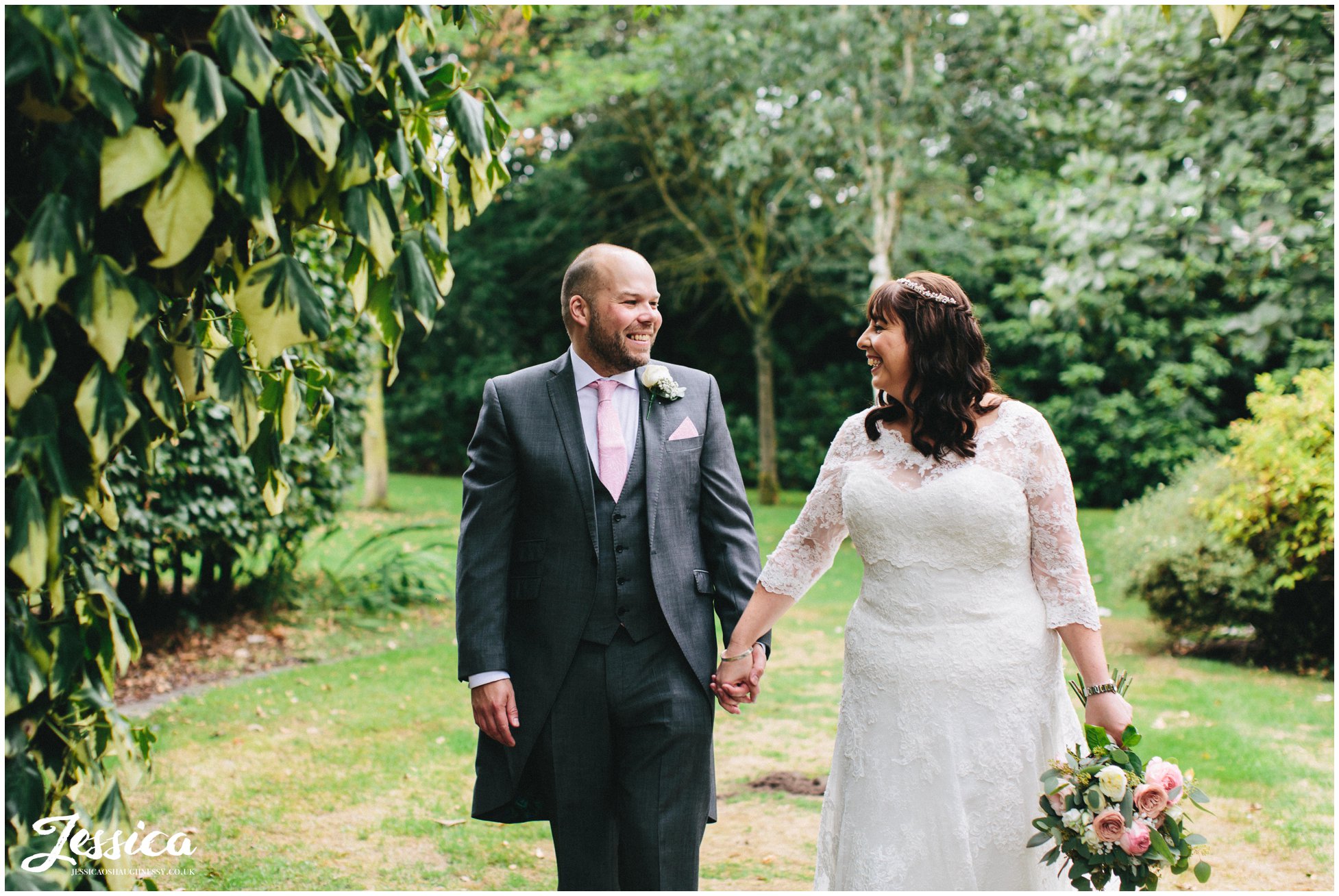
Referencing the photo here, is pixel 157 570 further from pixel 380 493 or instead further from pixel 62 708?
pixel 380 493

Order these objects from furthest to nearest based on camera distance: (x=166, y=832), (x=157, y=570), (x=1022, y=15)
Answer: (x=1022, y=15)
(x=157, y=570)
(x=166, y=832)

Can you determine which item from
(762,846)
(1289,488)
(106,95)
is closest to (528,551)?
(106,95)

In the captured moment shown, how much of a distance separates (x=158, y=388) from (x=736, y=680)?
1.93 metres

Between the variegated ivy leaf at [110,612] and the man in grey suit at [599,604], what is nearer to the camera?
the variegated ivy leaf at [110,612]

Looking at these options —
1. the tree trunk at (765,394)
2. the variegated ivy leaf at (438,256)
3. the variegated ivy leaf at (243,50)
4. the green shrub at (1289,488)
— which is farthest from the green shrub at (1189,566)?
the tree trunk at (765,394)

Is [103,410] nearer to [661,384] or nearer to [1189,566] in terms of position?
[661,384]

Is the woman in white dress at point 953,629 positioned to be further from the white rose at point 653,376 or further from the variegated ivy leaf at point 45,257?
the variegated ivy leaf at point 45,257

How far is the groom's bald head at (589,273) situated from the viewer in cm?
309

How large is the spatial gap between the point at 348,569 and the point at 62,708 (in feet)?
30.7

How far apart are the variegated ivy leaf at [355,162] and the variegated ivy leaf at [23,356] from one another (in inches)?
18.8

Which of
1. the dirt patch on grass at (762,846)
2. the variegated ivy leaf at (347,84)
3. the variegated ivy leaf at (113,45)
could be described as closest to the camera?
the variegated ivy leaf at (113,45)

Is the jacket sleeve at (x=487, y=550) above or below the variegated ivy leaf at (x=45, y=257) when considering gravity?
below

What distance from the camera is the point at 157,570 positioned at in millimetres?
7539

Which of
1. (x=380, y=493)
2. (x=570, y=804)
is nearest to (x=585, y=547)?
(x=570, y=804)
